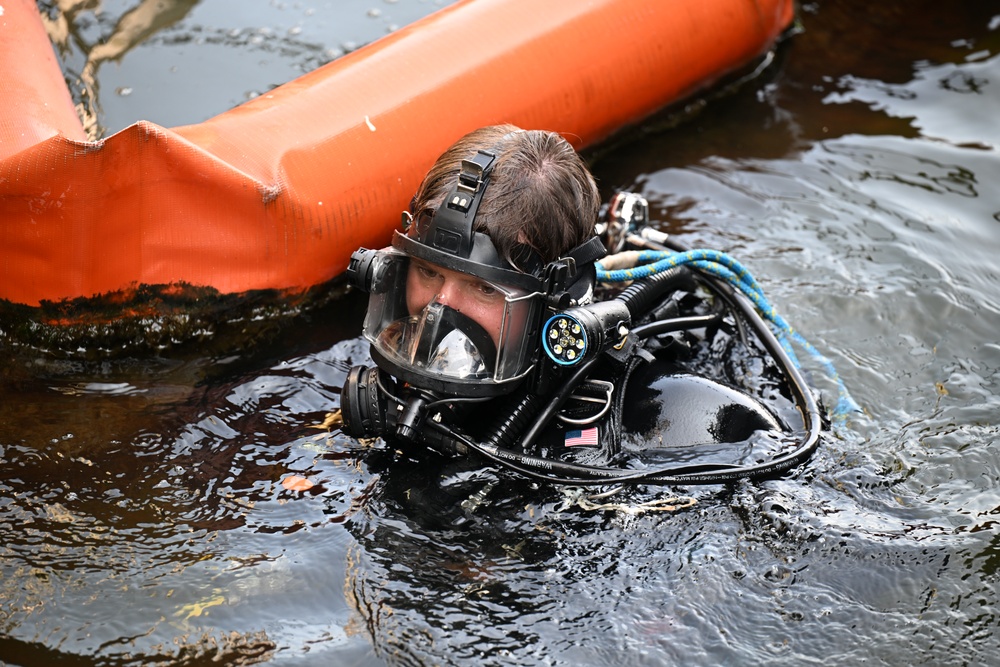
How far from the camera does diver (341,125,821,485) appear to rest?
2.65m

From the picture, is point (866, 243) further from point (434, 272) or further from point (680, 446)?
point (434, 272)

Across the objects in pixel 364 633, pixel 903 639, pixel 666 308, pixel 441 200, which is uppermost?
pixel 441 200

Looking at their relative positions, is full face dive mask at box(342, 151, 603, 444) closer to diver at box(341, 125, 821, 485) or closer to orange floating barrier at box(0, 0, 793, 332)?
diver at box(341, 125, 821, 485)

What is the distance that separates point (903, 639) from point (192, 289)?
248cm

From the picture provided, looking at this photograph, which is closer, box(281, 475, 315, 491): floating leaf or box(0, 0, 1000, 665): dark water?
box(0, 0, 1000, 665): dark water

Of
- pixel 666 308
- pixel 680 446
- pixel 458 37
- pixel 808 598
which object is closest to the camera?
pixel 808 598

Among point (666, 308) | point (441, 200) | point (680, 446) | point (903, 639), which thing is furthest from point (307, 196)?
point (903, 639)

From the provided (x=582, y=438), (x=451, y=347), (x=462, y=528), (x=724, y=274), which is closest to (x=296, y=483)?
(x=462, y=528)

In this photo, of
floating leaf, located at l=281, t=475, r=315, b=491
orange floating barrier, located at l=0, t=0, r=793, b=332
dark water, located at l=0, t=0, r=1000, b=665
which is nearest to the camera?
dark water, located at l=0, t=0, r=1000, b=665

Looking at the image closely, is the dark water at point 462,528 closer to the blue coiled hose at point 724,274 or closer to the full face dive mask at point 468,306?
the blue coiled hose at point 724,274

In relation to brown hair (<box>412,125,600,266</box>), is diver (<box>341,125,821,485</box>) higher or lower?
lower

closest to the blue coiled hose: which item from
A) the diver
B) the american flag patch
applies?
the diver

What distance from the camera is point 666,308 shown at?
3.27m

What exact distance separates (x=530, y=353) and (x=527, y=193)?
45 centimetres
